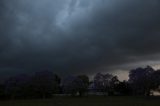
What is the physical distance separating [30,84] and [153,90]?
50940mm

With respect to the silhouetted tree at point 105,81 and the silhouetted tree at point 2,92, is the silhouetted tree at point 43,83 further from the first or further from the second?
the silhouetted tree at point 105,81

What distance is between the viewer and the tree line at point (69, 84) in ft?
425

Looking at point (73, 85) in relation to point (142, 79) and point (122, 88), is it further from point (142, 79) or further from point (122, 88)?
point (122, 88)

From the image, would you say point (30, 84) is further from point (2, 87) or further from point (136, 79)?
point (136, 79)

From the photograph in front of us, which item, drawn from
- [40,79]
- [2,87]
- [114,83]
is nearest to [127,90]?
[114,83]

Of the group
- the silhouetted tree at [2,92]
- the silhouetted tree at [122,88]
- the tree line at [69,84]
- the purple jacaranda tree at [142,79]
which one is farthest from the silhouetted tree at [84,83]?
the silhouetted tree at [2,92]

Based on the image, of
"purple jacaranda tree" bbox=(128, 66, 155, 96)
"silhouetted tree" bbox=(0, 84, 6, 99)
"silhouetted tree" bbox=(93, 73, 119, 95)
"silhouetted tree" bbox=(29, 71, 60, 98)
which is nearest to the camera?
"purple jacaranda tree" bbox=(128, 66, 155, 96)

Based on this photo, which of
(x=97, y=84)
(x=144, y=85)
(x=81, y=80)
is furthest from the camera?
(x=97, y=84)

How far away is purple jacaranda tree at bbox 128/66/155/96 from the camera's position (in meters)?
128

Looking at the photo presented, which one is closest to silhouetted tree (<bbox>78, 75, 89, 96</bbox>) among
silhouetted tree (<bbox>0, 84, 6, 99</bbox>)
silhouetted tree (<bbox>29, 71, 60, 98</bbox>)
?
silhouetted tree (<bbox>29, 71, 60, 98</bbox>)

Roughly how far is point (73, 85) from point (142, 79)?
32389 millimetres

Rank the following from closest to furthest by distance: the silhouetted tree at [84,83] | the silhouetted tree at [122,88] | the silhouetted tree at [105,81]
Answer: the silhouetted tree at [84,83], the silhouetted tree at [105,81], the silhouetted tree at [122,88]

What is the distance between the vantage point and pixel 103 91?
554 feet

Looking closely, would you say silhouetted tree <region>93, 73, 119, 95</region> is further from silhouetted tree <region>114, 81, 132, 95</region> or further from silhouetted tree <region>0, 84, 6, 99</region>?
silhouetted tree <region>0, 84, 6, 99</region>
